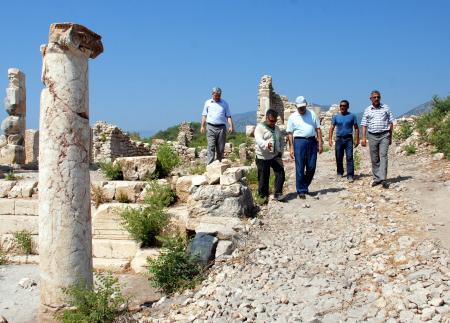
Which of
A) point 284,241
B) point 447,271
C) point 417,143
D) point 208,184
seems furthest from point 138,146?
point 447,271

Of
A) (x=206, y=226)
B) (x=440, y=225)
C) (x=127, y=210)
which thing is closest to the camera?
(x=440, y=225)

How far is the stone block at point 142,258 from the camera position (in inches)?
247

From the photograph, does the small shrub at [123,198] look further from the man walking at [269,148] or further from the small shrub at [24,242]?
the man walking at [269,148]

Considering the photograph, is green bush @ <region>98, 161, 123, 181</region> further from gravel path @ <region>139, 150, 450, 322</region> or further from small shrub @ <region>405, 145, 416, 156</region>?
small shrub @ <region>405, 145, 416, 156</region>

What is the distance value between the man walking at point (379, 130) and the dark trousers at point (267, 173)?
1.77 m

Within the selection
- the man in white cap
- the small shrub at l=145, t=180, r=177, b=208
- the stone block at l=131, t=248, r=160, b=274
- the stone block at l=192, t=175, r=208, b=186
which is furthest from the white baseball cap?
the stone block at l=131, t=248, r=160, b=274

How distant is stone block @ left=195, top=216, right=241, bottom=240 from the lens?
6.02 m

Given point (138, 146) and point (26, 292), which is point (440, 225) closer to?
point (26, 292)

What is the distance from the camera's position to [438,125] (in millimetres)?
12867

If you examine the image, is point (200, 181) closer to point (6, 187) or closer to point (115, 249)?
point (115, 249)

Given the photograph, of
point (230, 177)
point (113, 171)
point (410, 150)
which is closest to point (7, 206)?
point (113, 171)

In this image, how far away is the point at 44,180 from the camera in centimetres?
474

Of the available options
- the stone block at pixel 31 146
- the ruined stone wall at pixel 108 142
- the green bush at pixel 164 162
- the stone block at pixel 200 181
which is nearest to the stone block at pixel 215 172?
the stone block at pixel 200 181

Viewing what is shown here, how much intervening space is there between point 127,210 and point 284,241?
8.04 ft
